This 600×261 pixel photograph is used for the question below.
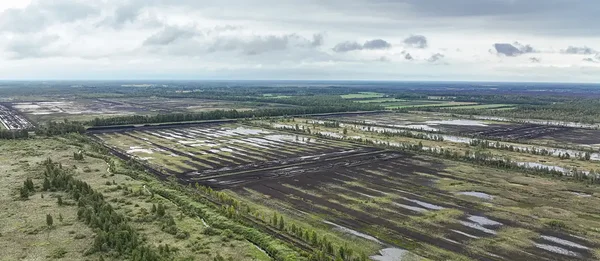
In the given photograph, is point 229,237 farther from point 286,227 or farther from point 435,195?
point 435,195

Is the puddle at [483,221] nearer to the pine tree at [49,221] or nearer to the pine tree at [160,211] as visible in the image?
the pine tree at [160,211]

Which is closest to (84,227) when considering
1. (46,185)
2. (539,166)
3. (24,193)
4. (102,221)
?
(102,221)

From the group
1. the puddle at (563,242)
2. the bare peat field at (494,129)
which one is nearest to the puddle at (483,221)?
the puddle at (563,242)

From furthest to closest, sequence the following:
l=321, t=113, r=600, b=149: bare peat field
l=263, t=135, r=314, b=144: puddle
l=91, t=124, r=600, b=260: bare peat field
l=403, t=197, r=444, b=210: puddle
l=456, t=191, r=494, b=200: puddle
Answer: l=321, t=113, r=600, b=149: bare peat field < l=263, t=135, r=314, b=144: puddle < l=456, t=191, r=494, b=200: puddle < l=403, t=197, r=444, b=210: puddle < l=91, t=124, r=600, b=260: bare peat field

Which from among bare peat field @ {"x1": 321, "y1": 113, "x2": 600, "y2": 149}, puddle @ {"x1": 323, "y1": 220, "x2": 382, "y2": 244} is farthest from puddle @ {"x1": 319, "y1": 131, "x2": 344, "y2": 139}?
puddle @ {"x1": 323, "y1": 220, "x2": 382, "y2": 244}

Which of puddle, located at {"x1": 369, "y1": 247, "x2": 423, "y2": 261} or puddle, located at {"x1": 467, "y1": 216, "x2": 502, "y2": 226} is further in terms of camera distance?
puddle, located at {"x1": 467, "y1": 216, "x2": 502, "y2": 226}

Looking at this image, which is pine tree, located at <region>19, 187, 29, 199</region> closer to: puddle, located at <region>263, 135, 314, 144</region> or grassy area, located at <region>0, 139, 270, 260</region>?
grassy area, located at <region>0, 139, 270, 260</region>

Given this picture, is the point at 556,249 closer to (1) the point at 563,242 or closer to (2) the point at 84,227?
(1) the point at 563,242
